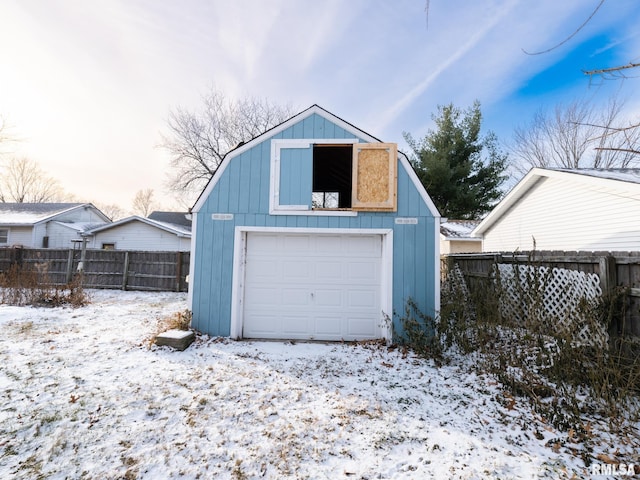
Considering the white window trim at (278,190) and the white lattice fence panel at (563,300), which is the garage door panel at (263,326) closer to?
the white window trim at (278,190)

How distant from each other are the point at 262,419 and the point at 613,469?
→ 3.22 meters

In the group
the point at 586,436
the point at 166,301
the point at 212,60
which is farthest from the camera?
the point at 166,301

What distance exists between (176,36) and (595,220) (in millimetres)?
11566

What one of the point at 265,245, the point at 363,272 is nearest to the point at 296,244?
the point at 265,245

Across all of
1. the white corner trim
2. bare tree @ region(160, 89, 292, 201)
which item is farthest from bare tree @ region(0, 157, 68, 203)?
the white corner trim

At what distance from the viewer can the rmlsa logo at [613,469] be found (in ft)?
7.73

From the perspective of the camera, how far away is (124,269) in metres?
12.1

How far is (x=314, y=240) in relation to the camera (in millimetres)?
6016

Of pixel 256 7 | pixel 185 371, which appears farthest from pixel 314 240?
pixel 256 7

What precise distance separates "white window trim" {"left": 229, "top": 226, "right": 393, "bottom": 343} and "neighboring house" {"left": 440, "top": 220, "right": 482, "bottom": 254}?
11.2m

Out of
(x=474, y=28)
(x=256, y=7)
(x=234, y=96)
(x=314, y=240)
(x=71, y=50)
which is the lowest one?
(x=314, y=240)

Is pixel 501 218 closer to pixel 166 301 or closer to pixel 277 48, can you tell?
pixel 277 48

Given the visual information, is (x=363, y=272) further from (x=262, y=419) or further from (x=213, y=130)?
(x=213, y=130)

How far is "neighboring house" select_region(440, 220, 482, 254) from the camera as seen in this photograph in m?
15.4
